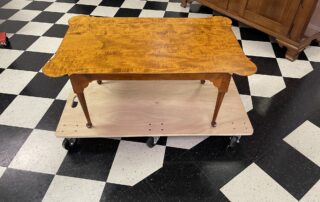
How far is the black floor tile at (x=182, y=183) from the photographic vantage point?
1.16 meters

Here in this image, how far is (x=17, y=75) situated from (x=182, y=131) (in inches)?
55.0

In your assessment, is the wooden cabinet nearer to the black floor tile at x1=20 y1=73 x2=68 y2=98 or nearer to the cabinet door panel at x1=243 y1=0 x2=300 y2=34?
the cabinet door panel at x1=243 y1=0 x2=300 y2=34

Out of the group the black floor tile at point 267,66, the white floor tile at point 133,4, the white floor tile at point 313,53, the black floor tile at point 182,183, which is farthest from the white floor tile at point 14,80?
the white floor tile at point 313,53

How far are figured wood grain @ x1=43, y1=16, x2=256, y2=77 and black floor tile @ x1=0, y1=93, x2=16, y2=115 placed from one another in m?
0.74

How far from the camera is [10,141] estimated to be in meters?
1.38

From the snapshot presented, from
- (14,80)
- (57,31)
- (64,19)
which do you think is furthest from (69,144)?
(64,19)

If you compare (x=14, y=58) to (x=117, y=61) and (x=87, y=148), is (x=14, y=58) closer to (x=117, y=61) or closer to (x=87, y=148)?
(x=87, y=148)

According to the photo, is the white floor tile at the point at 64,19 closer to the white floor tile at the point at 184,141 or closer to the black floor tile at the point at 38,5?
the black floor tile at the point at 38,5

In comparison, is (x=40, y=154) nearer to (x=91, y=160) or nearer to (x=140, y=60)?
(x=91, y=160)

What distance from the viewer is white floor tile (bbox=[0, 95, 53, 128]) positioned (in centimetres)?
149

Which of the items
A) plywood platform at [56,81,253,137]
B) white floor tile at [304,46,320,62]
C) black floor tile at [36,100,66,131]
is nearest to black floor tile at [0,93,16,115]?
black floor tile at [36,100,66,131]

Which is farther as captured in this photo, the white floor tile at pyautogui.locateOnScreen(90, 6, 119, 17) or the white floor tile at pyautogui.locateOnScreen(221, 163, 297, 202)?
the white floor tile at pyautogui.locateOnScreen(90, 6, 119, 17)

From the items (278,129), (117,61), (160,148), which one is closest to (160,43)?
(117,61)

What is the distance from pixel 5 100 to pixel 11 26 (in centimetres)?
121
